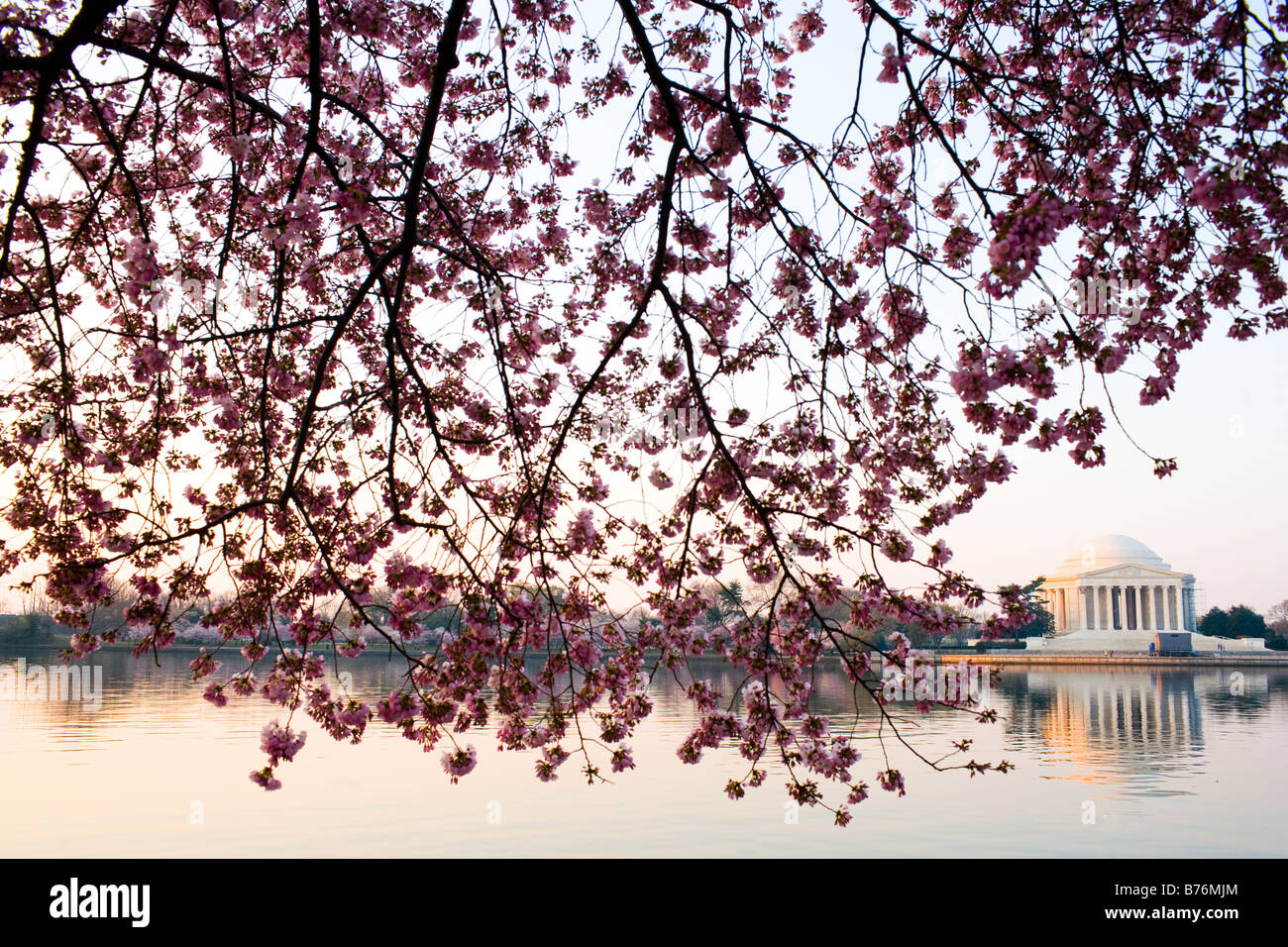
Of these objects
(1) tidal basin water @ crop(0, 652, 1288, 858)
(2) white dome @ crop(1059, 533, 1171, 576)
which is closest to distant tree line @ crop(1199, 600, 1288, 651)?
(2) white dome @ crop(1059, 533, 1171, 576)

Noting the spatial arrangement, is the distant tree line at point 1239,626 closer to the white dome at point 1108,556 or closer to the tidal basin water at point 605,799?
the white dome at point 1108,556

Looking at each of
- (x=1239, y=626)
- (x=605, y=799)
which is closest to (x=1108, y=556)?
(x=1239, y=626)

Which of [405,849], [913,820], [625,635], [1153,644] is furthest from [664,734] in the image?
[1153,644]

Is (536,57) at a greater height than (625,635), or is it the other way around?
(536,57)

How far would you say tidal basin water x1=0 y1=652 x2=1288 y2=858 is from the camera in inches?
613

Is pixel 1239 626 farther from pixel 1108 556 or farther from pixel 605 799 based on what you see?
pixel 605 799

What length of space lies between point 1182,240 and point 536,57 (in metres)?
5.48

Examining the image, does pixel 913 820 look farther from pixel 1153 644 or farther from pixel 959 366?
pixel 1153 644

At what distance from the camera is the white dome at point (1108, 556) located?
9019cm

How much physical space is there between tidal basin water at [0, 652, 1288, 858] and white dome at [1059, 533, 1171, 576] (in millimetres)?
66343

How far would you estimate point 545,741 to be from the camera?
6.99 meters

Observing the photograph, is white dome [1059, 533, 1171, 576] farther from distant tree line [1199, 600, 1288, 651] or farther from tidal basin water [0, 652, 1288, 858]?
tidal basin water [0, 652, 1288, 858]

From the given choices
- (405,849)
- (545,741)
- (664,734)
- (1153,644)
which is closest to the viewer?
(545,741)
